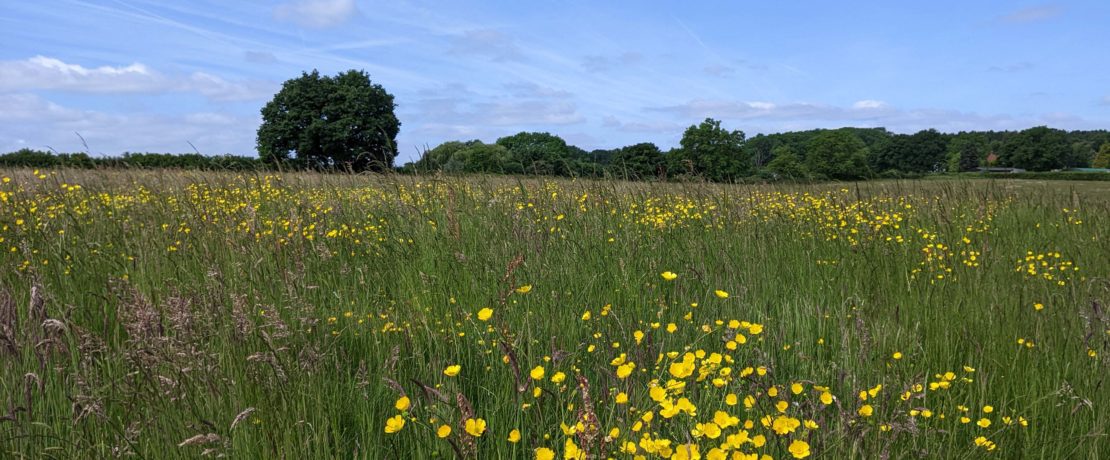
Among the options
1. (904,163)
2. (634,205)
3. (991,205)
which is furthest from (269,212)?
(904,163)

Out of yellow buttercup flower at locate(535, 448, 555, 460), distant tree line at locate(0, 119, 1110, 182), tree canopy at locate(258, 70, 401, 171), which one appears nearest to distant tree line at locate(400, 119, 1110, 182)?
distant tree line at locate(0, 119, 1110, 182)

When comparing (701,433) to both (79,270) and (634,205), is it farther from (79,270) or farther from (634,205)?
(634,205)

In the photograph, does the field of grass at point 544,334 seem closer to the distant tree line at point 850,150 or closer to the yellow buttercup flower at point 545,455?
the yellow buttercup flower at point 545,455

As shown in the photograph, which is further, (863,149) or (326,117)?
(863,149)

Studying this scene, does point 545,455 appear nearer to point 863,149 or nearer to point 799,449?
point 799,449

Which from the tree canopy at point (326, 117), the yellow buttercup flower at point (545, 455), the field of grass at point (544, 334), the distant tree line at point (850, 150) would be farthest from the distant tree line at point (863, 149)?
the yellow buttercup flower at point (545, 455)

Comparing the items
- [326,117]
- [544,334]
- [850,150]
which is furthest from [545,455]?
[850,150]

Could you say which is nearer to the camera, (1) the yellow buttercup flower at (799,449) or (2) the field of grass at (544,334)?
(1) the yellow buttercup flower at (799,449)

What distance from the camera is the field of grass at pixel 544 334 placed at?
2.11 metres

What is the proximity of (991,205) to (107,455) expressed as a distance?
9322 mm

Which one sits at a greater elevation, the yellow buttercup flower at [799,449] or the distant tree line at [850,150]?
the distant tree line at [850,150]

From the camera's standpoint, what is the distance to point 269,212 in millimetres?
6719

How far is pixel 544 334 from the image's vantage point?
3.01 m

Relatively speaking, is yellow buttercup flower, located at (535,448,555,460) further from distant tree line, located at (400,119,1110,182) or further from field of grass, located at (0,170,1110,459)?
distant tree line, located at (400,119,1110,182)
